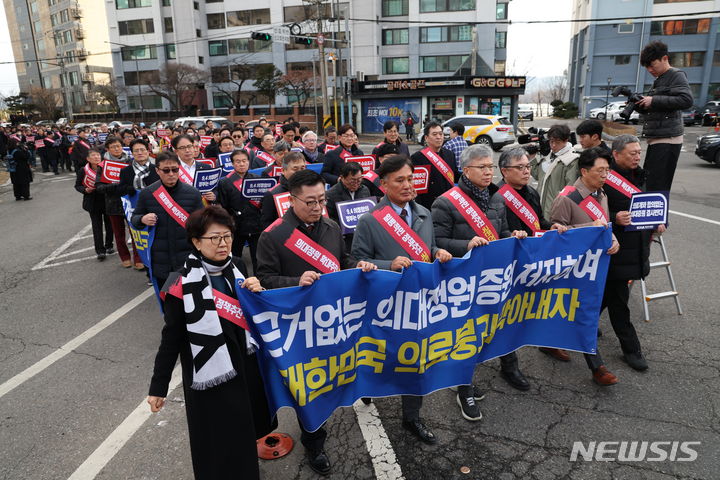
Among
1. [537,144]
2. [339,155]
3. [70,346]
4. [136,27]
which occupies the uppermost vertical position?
[136,27]

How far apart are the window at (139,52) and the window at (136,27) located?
183cm

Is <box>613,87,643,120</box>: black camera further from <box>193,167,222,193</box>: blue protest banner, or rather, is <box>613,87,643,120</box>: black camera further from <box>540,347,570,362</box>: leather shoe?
<box>193,167,222,193</box>: blue protest banner

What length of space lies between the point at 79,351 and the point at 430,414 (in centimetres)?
362

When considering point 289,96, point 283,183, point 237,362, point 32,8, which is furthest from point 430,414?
point 32,8

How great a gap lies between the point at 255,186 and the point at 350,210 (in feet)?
6.15

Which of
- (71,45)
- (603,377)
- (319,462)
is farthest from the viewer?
(71,45)

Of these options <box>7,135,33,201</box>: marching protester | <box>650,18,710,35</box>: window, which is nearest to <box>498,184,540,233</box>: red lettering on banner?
<box>7,135,33,201</box>: marching protester

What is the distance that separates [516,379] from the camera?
158 inches

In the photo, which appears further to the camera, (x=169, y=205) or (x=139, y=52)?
(x=139, y=52)

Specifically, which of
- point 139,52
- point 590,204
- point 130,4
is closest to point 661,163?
point 590,204

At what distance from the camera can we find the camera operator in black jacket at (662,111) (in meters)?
5.13

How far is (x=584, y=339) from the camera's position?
3.91 meters

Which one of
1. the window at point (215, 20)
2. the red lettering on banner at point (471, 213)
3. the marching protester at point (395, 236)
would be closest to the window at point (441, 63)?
the window at point (215, 20)

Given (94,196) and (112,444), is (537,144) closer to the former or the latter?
(112,444)
